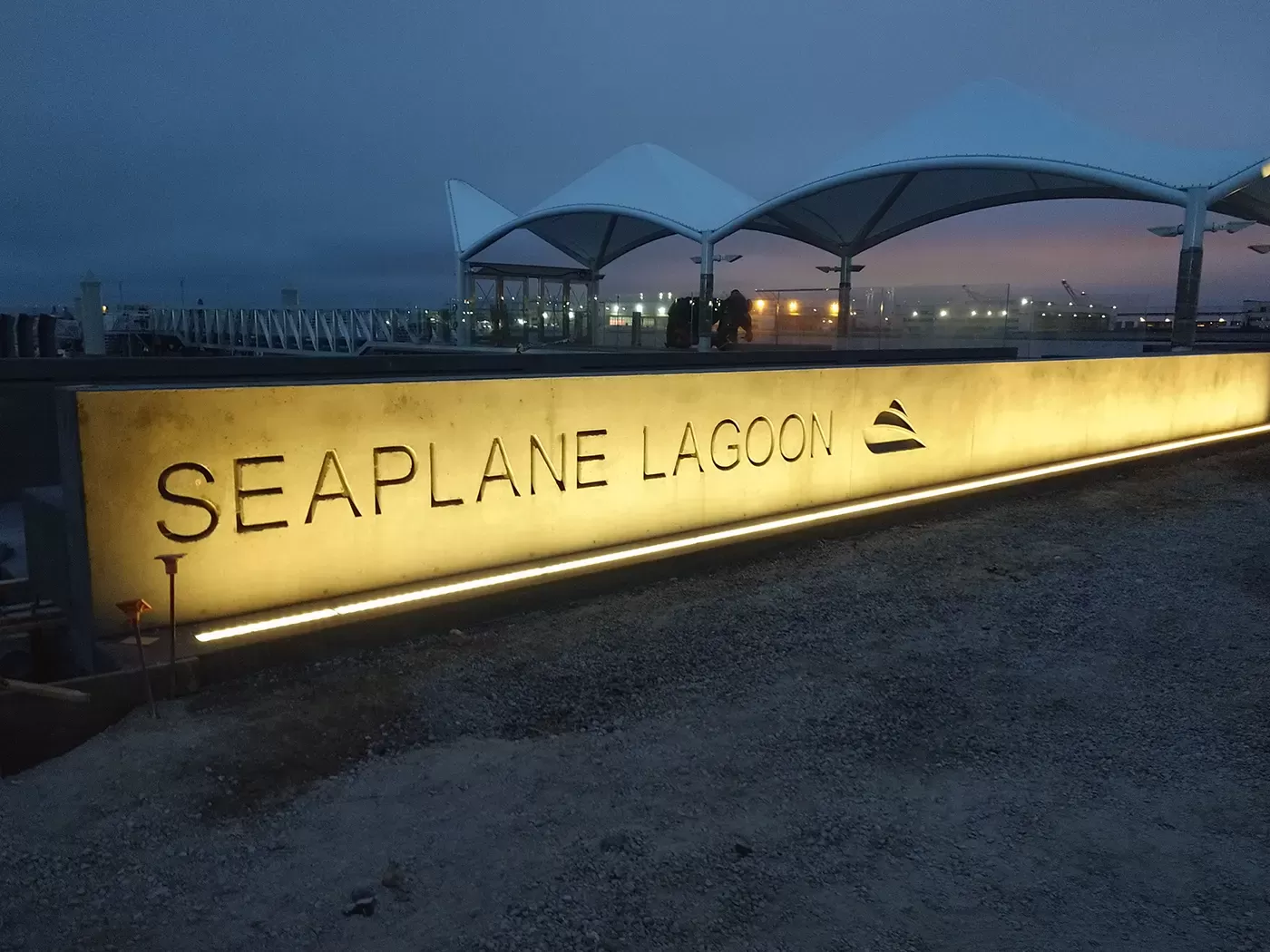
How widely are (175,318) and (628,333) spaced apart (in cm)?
Result: 2820

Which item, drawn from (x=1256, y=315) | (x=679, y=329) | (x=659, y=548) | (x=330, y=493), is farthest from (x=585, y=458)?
(x=1256, y=315)

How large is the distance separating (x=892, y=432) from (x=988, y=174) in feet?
99.7

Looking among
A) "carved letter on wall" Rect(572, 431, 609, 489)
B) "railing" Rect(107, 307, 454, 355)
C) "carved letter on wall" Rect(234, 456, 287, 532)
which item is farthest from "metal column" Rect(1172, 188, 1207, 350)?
"carved letter on wall" Rect(234, 456, 287, 532)

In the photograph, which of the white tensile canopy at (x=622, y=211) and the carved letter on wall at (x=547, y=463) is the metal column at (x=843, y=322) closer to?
the white tensile canopy at (x=622, y=211)

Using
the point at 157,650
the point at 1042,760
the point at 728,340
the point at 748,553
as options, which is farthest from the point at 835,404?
the point at 728,340

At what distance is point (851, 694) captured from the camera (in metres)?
4.55

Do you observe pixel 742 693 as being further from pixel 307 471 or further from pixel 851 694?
pixel 307 471


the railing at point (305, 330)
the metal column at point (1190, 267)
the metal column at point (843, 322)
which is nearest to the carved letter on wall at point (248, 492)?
the railing at point (305, 330)

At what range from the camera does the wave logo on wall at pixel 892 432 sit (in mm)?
8195

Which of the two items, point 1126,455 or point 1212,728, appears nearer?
point 1212,728

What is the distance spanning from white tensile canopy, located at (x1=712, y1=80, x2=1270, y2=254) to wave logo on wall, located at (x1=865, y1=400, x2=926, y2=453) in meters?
22.4

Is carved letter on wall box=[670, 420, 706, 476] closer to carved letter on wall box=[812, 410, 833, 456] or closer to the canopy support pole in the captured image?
carved letter on wall box=[812, 410, 833, 456]

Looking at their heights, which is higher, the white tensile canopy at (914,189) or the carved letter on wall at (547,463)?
the white tensile canopy at (914,189)

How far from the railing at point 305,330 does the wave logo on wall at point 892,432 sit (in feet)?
78.1
